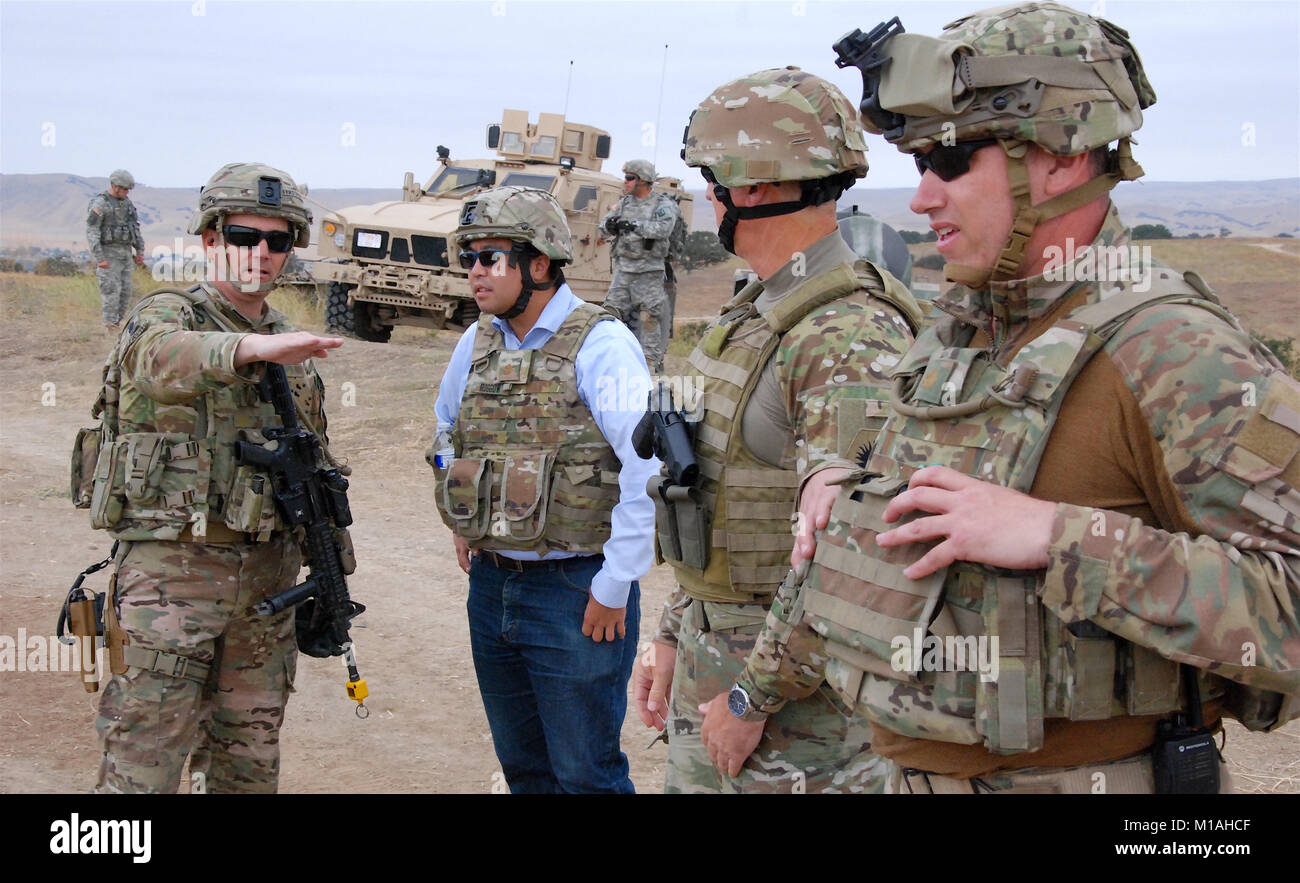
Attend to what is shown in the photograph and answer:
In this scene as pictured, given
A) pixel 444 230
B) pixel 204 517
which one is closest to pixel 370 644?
pixel 204 517

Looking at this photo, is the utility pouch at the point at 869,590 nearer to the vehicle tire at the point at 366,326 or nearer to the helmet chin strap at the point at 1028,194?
the helmet chin strap at the point at 1028,194

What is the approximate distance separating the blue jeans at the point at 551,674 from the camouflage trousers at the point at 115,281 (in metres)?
14.4

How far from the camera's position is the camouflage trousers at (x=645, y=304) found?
548 inches

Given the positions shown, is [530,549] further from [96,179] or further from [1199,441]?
[96,179]

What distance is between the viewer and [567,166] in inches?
656

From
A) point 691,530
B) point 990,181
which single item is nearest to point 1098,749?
point 990,181

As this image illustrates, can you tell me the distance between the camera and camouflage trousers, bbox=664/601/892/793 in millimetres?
2521

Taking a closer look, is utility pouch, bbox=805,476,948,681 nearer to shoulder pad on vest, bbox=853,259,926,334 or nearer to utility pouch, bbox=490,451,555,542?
shoulder pad on vest, bbox=853,259,926,334

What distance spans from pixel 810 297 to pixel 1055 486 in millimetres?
932

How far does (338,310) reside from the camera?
15.8 metres

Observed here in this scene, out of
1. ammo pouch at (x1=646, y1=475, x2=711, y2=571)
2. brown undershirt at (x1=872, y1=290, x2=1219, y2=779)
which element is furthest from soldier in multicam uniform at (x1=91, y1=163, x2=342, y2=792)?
brown undershirt at (x1=872, y1=290, x2=1219, y2=779)

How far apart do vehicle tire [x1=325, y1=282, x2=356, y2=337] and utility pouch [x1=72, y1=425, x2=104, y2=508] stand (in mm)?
12395

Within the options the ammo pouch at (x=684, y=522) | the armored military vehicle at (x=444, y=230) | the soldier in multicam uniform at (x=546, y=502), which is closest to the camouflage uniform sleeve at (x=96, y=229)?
the armored military vehicle at (x=444, y=230)

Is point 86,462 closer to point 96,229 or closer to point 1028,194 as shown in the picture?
point 1028,194
